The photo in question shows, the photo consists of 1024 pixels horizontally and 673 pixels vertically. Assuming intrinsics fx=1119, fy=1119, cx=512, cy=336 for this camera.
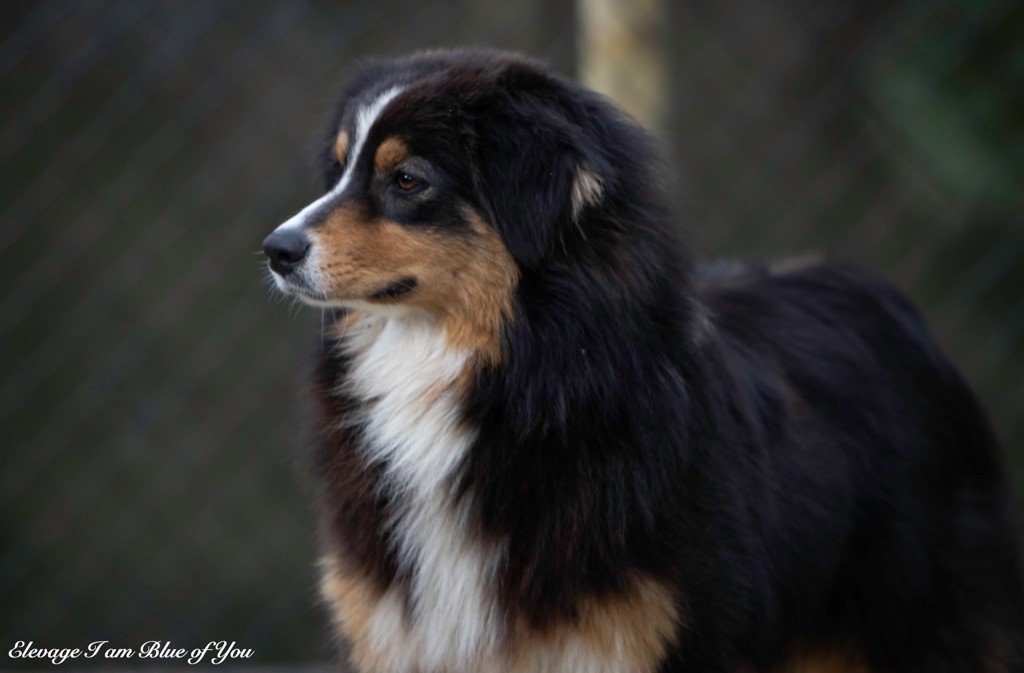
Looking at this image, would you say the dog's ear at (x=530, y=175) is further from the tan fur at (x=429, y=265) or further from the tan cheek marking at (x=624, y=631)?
the tan cheek marking at (x=624, y=631)

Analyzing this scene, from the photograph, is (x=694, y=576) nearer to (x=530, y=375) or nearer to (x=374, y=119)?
(x=530, y=375)

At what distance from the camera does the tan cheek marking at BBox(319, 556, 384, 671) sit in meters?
2.19

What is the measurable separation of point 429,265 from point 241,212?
7.99 feet

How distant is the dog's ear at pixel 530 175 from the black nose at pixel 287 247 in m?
0.35

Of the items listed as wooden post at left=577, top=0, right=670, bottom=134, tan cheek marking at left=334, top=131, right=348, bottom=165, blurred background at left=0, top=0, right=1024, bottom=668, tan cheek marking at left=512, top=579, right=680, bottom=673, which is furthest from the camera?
blurred background at left=0, top=0, right=1024, bottom=668

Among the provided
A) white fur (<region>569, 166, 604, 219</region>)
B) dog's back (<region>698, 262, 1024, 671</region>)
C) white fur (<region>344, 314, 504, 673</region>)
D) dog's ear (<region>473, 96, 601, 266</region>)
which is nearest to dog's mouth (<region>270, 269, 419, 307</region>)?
white fur (<region>344, 314, 504, 673</region>)

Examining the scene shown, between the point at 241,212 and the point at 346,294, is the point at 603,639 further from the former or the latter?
the point at 241,212

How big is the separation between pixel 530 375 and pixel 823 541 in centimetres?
77

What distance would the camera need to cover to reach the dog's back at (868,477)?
236 cm

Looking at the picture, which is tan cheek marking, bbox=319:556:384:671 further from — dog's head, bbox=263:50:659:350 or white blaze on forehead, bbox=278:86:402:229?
white blaze on forehead, bbox=278:86:402:229

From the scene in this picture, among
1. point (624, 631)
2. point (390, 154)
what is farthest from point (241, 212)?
point (624, 631)

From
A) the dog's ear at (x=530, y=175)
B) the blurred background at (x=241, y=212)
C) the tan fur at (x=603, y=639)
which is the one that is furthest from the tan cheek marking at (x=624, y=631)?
the blurred background at (x=241, y=212)

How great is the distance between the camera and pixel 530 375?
6.87 ft

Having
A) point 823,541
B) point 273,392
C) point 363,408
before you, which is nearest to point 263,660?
point 273,392
